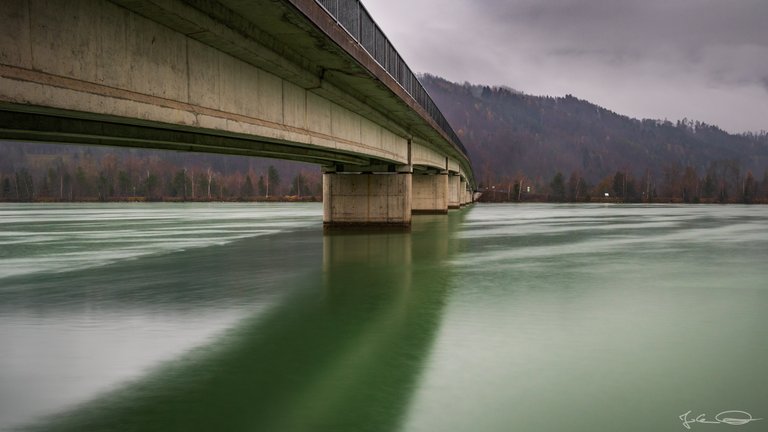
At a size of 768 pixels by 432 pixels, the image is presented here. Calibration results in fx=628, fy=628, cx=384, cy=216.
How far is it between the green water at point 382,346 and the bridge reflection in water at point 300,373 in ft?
0.11

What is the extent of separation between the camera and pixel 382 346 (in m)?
9.55

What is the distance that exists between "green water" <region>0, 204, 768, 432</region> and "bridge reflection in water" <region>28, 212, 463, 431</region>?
3 cm

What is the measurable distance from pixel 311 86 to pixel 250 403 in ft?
43.6

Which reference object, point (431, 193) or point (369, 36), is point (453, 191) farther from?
point (369, 36)

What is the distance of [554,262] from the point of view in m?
21.0

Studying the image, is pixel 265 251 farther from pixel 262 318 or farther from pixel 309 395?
pixel 309 395

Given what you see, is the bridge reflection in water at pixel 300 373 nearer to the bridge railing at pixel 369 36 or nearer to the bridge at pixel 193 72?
the bridge at pixel 193 72

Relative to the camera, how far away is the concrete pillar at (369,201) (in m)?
37.3

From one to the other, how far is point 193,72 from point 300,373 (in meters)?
7.37

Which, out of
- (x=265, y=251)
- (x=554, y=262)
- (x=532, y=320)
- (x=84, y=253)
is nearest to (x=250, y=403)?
(x=532, y=320)

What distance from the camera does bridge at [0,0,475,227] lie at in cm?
910
